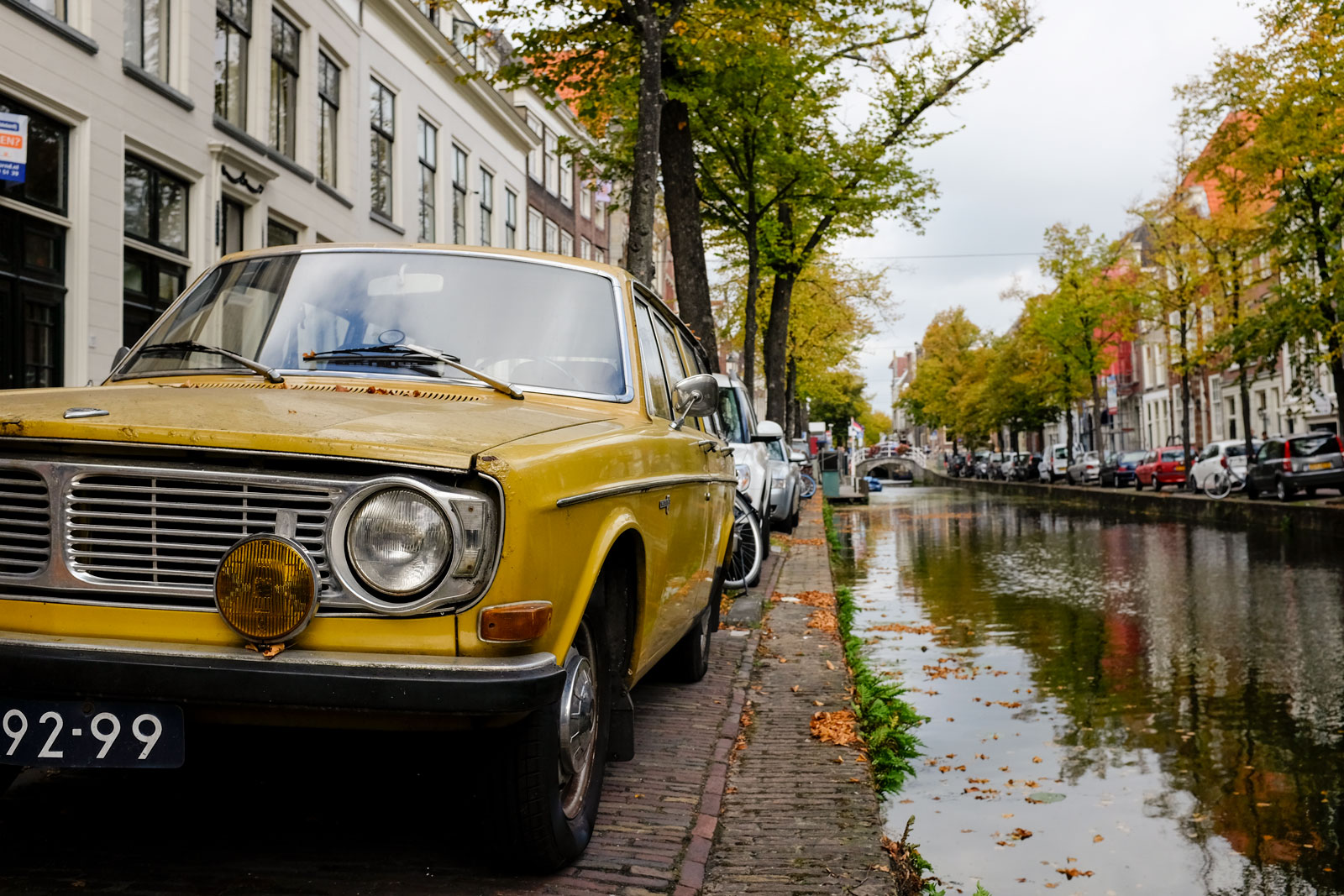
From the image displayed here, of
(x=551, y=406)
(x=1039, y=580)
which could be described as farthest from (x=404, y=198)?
(x=551, y=406)

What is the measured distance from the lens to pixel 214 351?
13.3 feet

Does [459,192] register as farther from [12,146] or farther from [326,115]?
[12,146]

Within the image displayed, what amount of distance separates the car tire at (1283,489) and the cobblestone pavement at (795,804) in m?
22.9

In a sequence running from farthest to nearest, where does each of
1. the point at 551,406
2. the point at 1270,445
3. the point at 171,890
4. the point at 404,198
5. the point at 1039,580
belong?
the point at 1270,445 < the point at 404,198 < the point at 1039,580 < the point at 551,406 < the point at 171,890

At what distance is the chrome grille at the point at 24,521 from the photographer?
284 centimetres

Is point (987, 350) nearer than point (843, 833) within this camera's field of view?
No

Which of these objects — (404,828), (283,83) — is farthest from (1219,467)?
(404,828)

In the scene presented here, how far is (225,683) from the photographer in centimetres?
269

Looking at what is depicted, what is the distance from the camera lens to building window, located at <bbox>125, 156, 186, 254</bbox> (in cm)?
1429

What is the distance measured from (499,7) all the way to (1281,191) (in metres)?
19.0

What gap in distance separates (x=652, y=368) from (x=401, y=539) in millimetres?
2112

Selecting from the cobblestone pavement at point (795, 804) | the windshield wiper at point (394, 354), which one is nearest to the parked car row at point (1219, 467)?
the cobblestone pavement at point (795, 804)

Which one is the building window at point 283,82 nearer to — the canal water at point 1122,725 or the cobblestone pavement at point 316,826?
the canal water at point 1122,725

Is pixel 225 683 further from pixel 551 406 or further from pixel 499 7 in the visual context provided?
pixel 499 7
